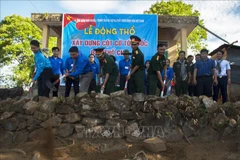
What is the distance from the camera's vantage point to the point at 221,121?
4969mm

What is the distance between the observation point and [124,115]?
16.6 feet

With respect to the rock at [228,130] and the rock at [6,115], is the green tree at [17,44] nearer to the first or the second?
the rock at [6,115]

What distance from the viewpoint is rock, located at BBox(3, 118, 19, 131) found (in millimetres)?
5109

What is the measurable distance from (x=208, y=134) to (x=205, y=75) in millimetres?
1501

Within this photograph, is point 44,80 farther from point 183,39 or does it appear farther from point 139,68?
point 183,39

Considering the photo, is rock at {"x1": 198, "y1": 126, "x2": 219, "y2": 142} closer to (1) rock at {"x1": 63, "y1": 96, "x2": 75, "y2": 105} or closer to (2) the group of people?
(2) the group of people

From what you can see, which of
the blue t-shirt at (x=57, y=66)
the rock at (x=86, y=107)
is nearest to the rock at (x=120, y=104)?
the rock at (x=86, y=107)

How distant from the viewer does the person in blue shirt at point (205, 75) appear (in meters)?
5.92

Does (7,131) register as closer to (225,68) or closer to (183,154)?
(183,154)

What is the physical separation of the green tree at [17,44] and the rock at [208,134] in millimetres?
15535

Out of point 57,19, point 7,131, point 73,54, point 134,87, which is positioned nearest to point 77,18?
point 57,19

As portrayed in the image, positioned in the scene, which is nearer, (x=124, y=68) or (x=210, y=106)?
(x=210, y=106)

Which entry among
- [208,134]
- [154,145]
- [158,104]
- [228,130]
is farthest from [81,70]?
[228,130]

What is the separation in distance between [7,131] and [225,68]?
503 cm
